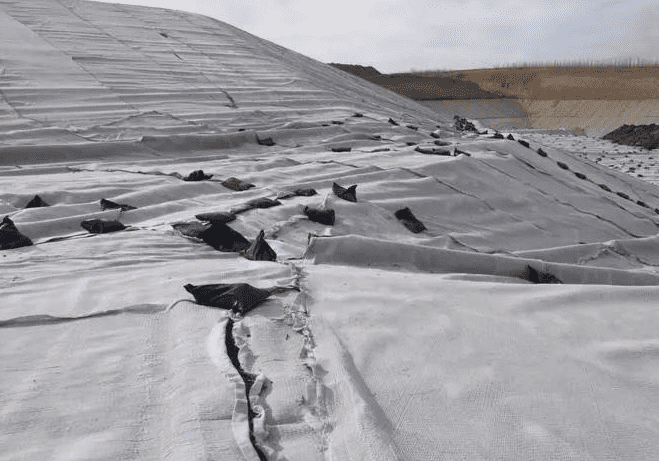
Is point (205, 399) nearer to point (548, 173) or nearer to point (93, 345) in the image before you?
point (93, 345)

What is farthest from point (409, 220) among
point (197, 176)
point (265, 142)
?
point (265, 142)

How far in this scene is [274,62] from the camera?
19.0 feet

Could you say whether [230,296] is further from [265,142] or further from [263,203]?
[265,142]

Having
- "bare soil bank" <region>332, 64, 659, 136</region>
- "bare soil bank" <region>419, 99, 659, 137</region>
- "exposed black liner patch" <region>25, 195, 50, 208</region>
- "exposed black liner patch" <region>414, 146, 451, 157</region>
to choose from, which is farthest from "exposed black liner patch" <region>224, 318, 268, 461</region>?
"bare soil bank" <region>332, 64, 659, 136</region>

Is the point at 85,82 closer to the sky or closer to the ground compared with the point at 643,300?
closer to the sky

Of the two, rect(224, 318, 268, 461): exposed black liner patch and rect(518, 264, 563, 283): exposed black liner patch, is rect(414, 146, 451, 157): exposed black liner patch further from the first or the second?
rect(224, 318, 268, 461): exposed black liner patch

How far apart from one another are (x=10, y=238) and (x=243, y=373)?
0.98m

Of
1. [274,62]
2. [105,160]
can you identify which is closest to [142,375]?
[105,160]

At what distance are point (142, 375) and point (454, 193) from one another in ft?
6.06

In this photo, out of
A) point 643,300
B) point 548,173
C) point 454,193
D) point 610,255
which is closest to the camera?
point 643,300

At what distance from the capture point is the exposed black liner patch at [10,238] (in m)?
1.55

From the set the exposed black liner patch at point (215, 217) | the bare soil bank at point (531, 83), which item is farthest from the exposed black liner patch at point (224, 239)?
the bare soil bank at point (531, 83)

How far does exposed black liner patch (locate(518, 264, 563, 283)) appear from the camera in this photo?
1.63m

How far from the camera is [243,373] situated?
0.95 metres
